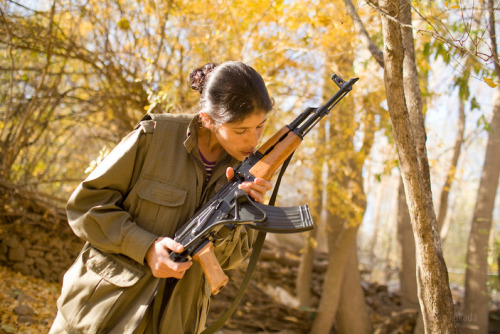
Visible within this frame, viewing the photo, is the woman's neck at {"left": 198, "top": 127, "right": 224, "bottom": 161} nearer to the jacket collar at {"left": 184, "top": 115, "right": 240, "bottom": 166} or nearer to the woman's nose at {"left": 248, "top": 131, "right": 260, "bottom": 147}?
the jacket collar at {"left": 184, "top": 115, "right": 240, "bottom": 166}

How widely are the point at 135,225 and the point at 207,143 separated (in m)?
0.53

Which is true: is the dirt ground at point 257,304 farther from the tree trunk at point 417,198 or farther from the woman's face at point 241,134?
the tree trunk at point 417,198

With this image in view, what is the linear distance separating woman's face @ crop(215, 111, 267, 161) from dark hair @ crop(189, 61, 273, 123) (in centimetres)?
3

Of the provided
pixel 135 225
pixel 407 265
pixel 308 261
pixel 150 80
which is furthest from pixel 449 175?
pixel 135 225

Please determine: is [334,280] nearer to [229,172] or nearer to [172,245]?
[229,172]

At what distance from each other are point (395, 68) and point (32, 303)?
14.3 feet

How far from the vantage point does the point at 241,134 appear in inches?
75.5

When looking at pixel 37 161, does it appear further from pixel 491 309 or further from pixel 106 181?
pixel 491 309

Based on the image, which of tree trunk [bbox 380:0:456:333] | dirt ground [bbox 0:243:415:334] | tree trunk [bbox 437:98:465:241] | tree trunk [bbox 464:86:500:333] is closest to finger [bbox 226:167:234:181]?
tree trunk [bbox 380:0:456:333]

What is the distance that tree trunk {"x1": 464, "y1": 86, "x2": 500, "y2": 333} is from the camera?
6.38m

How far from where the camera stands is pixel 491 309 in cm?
745

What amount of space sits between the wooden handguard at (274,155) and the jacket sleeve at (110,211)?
1.80ft

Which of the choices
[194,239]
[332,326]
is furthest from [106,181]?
[332,326]

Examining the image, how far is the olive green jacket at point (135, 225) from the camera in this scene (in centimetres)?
175
